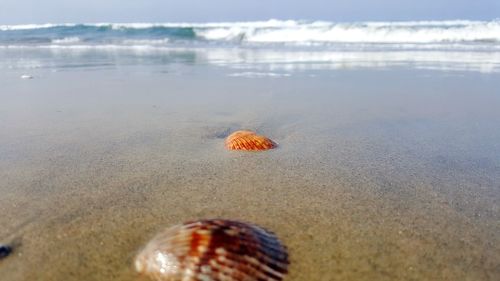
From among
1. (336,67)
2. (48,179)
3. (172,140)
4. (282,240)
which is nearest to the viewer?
(282,240)

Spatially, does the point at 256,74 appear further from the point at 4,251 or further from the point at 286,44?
the point at 286,44

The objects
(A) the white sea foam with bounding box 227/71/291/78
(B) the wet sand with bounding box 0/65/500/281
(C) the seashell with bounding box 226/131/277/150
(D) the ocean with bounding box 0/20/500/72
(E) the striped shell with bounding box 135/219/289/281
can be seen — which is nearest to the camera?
(E) the striped shell with bounding box 135/219/289/281

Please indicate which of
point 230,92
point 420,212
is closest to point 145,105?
point 230,92

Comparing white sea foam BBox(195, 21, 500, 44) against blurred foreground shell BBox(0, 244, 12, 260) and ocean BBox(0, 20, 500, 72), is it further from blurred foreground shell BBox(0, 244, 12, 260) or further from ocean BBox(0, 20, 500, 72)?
blurred foreground shell BBox(0, 244, 12, 260)

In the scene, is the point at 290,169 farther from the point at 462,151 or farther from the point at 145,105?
the point at 145,105

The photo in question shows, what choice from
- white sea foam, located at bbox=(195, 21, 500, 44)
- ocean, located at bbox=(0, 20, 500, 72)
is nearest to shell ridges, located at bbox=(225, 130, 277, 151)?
ocean, located at bbox=(0, 20, 500, 72)
